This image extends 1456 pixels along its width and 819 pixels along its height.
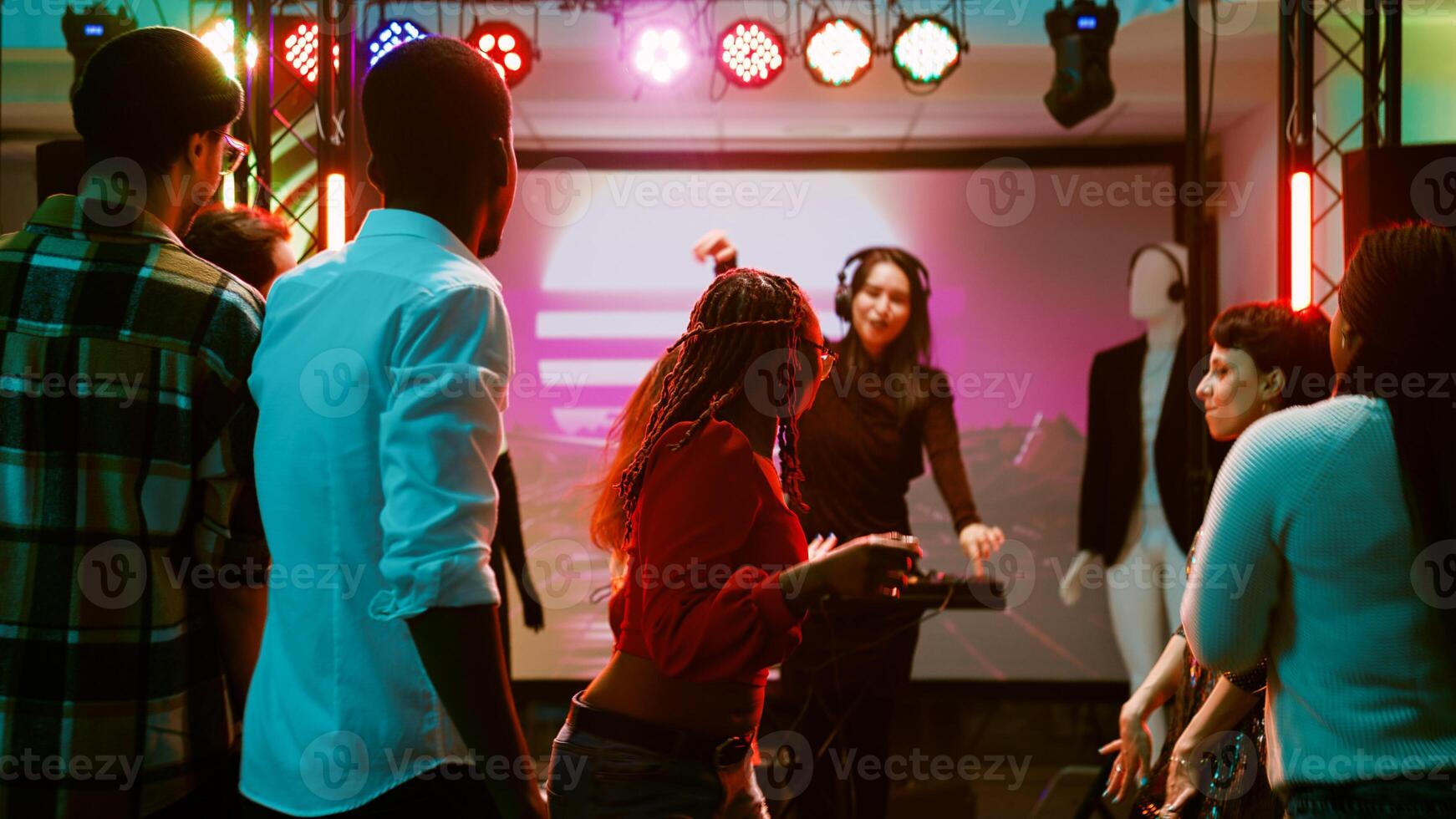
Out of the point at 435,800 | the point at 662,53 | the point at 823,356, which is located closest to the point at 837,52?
the point at 662,53

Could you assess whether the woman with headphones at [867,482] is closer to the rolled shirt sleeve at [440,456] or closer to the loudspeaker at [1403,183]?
the loudspeaker at [1403,183]

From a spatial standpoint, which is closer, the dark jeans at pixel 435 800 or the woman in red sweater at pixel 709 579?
the dark jeans at pixel 435 800

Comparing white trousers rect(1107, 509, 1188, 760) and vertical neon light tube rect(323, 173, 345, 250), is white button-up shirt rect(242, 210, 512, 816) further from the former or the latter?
white trousers rect(1107, 509, 1188, 760)

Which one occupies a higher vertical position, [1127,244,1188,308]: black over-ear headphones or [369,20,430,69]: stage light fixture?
[369,20,430,69]: stage light fixture

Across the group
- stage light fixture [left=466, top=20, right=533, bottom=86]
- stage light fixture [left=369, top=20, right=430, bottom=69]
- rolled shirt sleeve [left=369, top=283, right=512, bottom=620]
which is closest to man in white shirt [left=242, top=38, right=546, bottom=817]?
rolled shirt sleeve [left=369, top=283, right=512, bottom=620]

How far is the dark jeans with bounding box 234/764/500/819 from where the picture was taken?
3.39 feet

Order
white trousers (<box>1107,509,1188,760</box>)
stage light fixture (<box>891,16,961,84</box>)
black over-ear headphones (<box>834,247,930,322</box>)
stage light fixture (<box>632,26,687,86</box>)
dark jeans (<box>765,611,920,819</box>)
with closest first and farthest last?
dark jeans (<box>765,611,920,819</box>), black over-ear headphones (<box>834,247,930,322</box>), stage light fixture (<box>891,16,961,84</box>), stage light fixture (<box>632,26,687,86</box>), white trousers (<box>1107,509,1188,760</box>)

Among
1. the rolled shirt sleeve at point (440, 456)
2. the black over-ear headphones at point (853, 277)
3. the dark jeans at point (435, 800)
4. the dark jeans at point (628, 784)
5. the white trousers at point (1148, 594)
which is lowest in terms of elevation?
the white trousers at point (1148, 594)

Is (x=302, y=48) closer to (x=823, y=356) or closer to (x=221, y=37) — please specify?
(x=221, y=37)

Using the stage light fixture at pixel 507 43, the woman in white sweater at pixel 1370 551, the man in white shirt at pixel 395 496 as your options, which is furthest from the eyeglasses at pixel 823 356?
the stage light fixture at pixel 507 43

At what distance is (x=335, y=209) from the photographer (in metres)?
3.55

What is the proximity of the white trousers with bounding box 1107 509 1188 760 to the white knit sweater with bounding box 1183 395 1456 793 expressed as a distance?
13.6 feet

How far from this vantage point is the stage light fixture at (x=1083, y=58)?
4.41m

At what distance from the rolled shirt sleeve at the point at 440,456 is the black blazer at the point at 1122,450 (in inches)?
197
